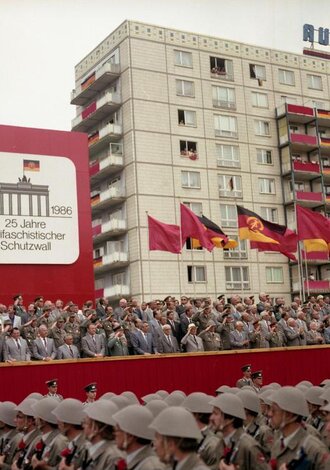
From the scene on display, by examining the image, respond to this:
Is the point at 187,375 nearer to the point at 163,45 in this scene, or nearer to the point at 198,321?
the point at 198,321

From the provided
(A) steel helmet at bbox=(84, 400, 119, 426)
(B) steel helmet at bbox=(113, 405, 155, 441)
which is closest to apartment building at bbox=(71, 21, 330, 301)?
(A) steel helmet at bbox=(84, 400, 119, 426)

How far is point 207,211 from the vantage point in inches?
1948

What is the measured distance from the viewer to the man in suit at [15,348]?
53.8 feet

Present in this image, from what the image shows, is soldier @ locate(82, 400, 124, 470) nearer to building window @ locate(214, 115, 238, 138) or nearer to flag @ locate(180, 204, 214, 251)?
flag @ locate(180, 204, 214, 251)

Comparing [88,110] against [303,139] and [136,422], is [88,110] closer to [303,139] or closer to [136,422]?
[303,139]

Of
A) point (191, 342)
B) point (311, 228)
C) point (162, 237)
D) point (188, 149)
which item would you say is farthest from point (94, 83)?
point (191, 342)

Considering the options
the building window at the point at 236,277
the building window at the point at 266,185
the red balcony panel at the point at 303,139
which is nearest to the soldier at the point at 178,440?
the building window at the point at 236,277

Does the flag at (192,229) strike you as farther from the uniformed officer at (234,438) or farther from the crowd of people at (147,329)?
the uniformed officer at (234,438)

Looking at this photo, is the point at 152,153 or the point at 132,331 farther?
the point at 152,153

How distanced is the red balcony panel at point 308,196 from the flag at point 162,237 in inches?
1126

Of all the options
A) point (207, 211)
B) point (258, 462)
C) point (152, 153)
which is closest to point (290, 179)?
point (207, 211)

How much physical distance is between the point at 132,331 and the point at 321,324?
6676mm

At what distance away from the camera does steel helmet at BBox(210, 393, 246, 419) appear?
7.98m

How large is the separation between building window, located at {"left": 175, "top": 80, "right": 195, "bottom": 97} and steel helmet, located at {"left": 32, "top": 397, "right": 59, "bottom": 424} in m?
42.6
